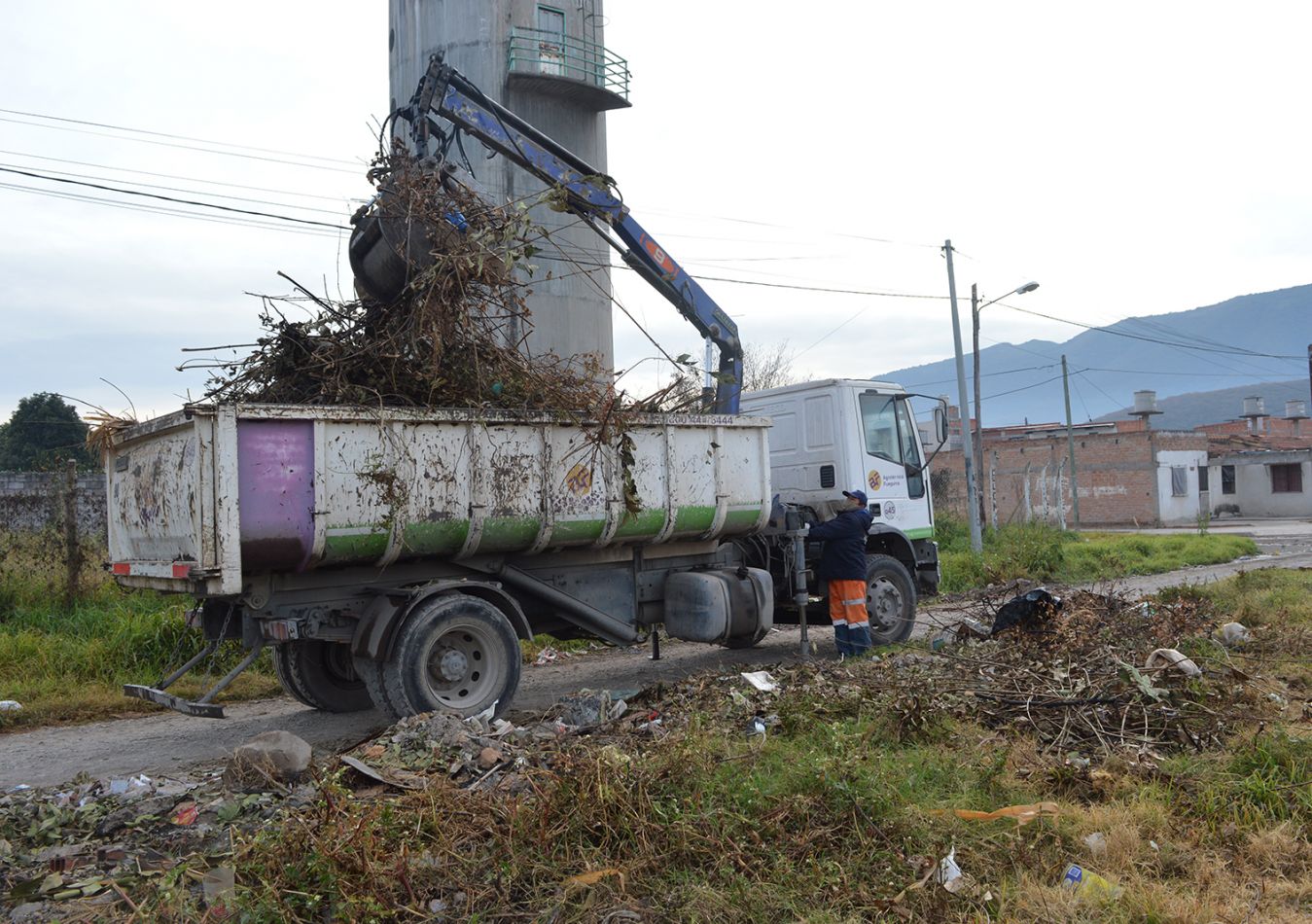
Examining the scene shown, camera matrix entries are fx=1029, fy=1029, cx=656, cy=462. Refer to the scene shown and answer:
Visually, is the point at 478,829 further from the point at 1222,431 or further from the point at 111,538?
the point at 1222,431

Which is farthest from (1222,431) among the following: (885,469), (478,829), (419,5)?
(478,829)

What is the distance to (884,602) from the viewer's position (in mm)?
10102

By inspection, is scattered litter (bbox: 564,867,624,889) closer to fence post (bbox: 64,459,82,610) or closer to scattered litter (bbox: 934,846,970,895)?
scattered litter (bbox: 934,846,970,895)

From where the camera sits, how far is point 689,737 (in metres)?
5.12

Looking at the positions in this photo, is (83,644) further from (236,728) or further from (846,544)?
(846,544)

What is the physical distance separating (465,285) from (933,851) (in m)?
5.02

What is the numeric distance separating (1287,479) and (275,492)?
152ft

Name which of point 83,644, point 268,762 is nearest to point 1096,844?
point 268,762

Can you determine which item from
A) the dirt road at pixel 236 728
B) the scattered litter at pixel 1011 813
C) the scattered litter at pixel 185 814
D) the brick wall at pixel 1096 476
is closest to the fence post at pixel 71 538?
the dirt road at pixel 236 728

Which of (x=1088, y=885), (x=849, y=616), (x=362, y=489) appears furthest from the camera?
(x=849, y=616)

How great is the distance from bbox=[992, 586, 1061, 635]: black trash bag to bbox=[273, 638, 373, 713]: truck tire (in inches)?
204

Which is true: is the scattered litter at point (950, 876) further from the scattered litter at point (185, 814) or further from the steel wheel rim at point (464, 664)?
the steel wheel rim at point (464, 664)

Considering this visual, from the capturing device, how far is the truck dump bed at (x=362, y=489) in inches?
239

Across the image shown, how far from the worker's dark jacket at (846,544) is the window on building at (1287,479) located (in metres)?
40.6
